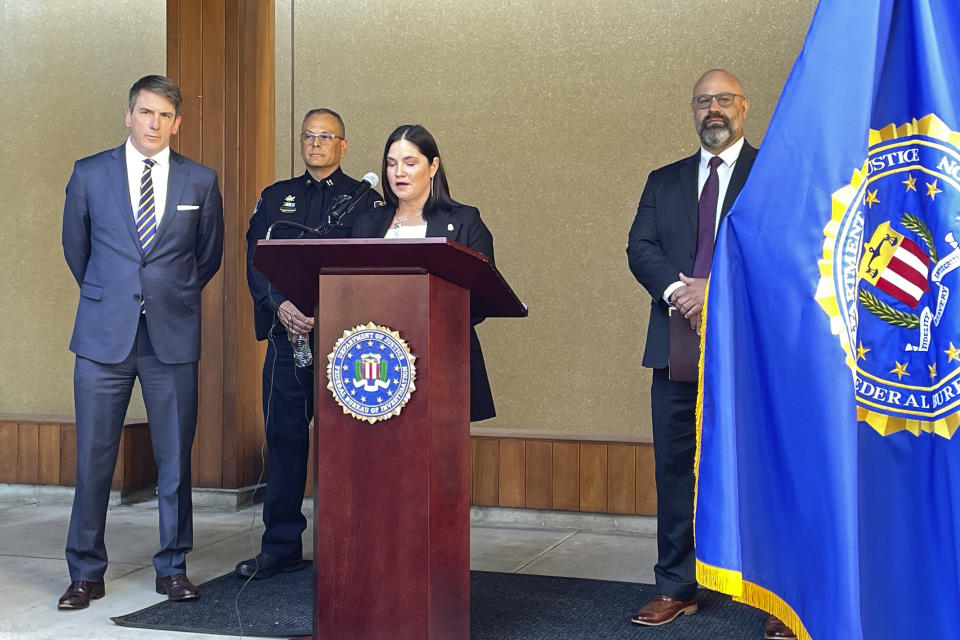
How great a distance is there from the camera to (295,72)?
17.7 ft

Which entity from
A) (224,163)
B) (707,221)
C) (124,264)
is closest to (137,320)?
(124,264)

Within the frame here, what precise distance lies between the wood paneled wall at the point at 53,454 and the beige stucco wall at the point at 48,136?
51 cm

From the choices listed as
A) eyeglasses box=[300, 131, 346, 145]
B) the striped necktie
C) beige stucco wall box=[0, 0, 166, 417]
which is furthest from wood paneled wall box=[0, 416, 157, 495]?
eyeglasses box=[300, 131, 346, 145]

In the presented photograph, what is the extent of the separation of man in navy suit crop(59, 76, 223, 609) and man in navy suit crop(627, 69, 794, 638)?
4.86ft

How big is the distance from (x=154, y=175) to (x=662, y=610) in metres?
2.12

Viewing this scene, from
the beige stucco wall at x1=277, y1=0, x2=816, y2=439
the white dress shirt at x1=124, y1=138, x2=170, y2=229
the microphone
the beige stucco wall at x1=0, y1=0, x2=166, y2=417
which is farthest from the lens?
the beige stucco wall at x1=0, y1=0, x2=166, y2=417

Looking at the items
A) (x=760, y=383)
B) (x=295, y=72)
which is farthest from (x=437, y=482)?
(x=295, y=72)

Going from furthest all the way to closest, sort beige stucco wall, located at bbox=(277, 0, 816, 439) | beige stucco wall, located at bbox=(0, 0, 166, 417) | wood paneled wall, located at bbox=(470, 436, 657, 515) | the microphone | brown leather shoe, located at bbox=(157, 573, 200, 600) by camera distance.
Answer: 1. beige stucco wall, located at bbox=(0, 0, 166, 417)
2. beige stucco wall, located at bbox=(277, 0, 816, 439)
3. wood paneled wall, located at bbox=(470, 436, 657, 515)
4. brown leather shoe, located at bbox=(157, 573, 200, 600)
5. the microphone

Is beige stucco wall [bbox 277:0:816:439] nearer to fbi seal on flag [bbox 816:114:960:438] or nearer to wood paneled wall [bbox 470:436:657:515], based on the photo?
wood paneled wall [bbox 470:436:657:515]

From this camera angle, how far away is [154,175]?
10.8 ft

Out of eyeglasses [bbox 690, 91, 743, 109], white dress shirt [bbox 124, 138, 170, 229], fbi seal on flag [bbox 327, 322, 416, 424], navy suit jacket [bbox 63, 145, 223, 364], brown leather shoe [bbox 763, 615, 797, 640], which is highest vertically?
eyeglasses [bbox 690, 91, 743, 109]

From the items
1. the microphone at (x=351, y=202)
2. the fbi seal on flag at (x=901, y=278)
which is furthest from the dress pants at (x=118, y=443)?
the fbi seal on flag at (x=901, y=278)

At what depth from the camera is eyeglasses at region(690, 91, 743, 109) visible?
9.59 ft

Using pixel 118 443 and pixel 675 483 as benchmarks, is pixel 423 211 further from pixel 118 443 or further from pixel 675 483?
pixel 118 443
